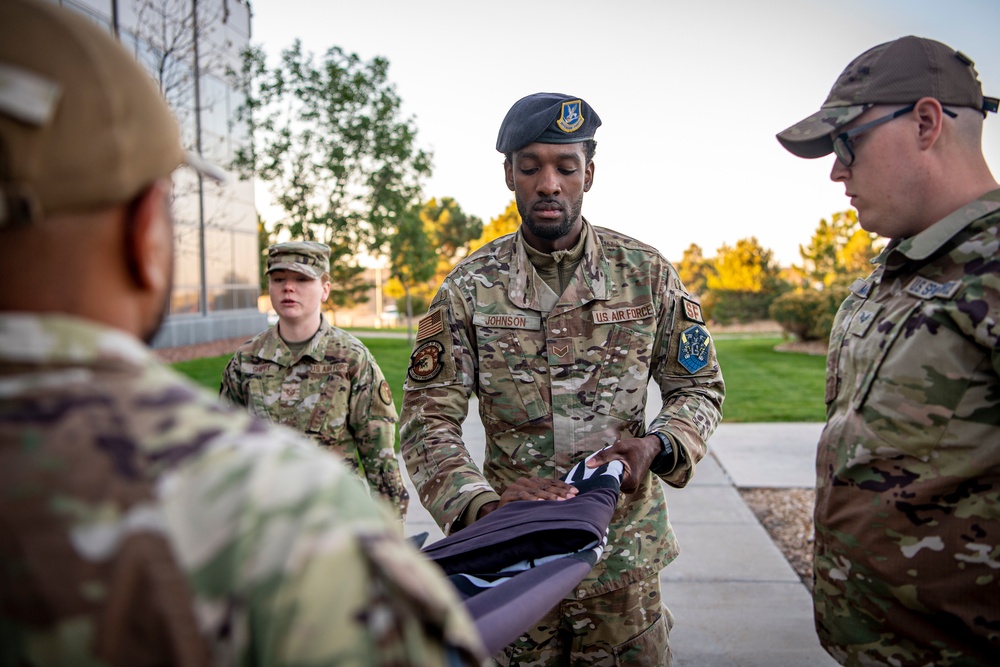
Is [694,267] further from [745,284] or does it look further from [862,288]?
[862,288]

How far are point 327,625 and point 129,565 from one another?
0.21 meters

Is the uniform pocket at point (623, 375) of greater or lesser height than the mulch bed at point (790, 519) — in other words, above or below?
above

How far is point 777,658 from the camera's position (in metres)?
4.05

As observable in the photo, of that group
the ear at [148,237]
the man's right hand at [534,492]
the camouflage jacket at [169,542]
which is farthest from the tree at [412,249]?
the camouflage jacket at [169,542]

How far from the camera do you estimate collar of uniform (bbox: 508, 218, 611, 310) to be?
279 cm

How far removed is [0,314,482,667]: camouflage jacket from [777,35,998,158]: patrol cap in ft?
6.35

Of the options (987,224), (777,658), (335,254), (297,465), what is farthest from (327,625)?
(335,254)

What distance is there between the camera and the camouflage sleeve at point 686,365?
272 centimetres

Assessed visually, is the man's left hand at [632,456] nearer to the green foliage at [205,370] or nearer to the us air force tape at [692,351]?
the us air force tape at [692,351]

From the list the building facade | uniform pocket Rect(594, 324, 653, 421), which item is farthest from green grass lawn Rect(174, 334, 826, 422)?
uniform pocket Rect(594, 324, 653, 421)

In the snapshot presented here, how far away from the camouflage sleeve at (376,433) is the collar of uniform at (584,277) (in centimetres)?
142

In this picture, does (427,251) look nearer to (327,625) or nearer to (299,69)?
(299,69)

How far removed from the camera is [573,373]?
2734mm

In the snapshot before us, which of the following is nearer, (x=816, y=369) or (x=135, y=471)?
(x=135, y=471)
